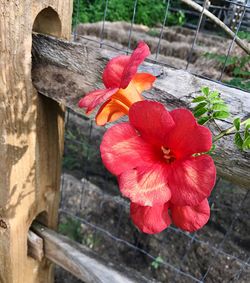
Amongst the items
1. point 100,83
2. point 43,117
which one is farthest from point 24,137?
A: point 100,83

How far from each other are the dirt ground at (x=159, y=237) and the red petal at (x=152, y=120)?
138 centimetres

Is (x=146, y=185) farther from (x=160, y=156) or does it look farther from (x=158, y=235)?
(x=158, y=235)

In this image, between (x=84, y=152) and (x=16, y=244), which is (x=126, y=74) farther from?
(x=84, y=152)

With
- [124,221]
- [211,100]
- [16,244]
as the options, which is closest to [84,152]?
[124,221]

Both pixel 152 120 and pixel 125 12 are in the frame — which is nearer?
pixel 152 120

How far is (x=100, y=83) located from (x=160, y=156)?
415 mm

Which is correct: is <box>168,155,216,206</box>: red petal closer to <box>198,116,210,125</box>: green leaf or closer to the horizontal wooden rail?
<box>198,116,210,125</box>: green leaf

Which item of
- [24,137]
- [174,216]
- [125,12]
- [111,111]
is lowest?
[125,12]

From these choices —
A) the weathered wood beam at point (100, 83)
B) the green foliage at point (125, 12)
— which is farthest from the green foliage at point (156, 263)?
the green foliage at point (125, 12)

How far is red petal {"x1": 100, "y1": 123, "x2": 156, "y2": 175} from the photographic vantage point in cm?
50

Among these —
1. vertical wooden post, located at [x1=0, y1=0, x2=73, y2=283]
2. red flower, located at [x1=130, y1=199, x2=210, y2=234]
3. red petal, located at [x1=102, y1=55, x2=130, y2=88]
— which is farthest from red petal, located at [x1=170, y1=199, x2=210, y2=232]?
vertical wooden post, located at [x1=0, y1=0, x2=73, y2=283]

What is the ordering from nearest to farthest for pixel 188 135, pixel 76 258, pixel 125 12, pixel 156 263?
pixel 188 135, pixel 76 258, pixel 156 263, pixel 125 12

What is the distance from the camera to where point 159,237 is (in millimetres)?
2279

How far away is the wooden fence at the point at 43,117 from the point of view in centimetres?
79
